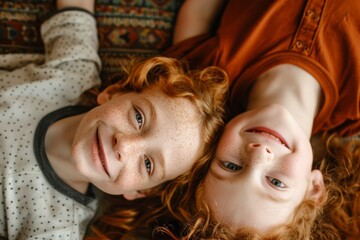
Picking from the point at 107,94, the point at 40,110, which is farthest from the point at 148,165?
the point at 40,110

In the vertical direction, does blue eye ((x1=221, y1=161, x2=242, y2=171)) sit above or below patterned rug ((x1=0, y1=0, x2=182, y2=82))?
below

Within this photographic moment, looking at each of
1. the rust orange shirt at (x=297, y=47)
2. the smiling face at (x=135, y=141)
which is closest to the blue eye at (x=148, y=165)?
the smiling face at (x=135, y=141)

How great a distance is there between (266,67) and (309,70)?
117 millimetres

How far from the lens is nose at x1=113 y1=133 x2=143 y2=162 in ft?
3.10

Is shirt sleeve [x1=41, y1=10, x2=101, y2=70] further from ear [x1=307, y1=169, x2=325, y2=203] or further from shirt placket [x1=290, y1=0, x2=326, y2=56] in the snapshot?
ear [x1=307, y1=169, x2=325, y2=203]

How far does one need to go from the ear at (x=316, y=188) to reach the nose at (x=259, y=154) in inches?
8.0

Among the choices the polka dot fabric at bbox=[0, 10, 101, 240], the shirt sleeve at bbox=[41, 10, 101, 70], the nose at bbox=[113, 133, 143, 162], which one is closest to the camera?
the nose at bbox=[113, 133, 143, 162]

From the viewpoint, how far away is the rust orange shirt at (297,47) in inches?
44.1

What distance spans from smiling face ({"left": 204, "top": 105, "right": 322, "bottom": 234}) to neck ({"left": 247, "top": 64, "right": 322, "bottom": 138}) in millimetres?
96

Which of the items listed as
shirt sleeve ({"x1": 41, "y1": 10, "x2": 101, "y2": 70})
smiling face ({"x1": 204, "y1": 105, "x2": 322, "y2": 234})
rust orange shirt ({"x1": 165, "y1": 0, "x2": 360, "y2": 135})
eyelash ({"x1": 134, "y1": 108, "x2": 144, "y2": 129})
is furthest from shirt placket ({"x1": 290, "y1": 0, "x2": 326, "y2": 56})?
shirt sleeve ({"x1": 41, "y1": 10, "x2": 101, "y2": 70})

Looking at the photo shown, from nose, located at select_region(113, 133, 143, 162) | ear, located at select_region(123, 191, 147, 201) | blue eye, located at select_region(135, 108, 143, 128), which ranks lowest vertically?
ear, located at select_region(123, 191, 147, 201)

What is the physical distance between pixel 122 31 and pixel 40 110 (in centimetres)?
37

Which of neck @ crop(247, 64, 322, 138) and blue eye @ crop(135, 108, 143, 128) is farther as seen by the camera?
neck @ crop(247, 64, 322, 138)

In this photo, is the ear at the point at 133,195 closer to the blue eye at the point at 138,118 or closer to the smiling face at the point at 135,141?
the smiling face at the point at 135,141
